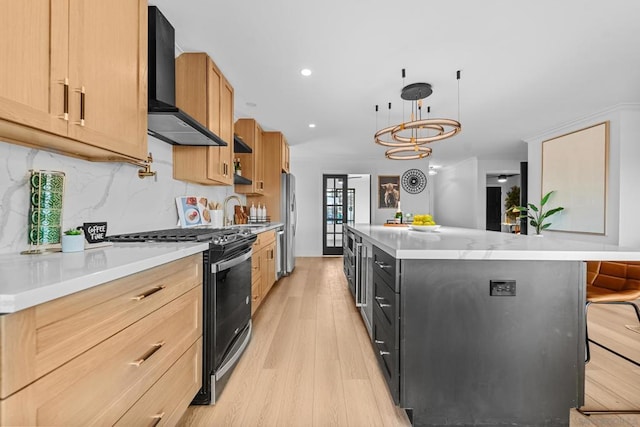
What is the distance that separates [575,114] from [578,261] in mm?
4098

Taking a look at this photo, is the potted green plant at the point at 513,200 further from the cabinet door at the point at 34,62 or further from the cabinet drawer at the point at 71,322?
the cabinet door at the point at 34,62

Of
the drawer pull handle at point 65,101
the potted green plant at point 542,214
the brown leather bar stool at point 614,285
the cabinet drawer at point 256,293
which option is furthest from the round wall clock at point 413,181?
the drawer pull handle at point 65,101

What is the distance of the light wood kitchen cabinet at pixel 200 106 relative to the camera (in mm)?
2473

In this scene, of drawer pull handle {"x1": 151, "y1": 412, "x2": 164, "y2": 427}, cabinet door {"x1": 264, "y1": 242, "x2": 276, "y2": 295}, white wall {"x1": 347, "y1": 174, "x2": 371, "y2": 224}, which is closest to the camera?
drawer pull handle {"x1": 151, "y1": 412, "x2": 164, "y2": 427}

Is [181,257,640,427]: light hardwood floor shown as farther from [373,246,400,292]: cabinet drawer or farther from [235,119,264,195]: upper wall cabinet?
[235,119,264,195]: upper wall cabinet

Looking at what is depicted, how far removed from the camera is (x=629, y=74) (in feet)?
9.84

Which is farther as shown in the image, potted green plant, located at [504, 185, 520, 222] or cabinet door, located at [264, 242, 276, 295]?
potted green plant, located at [504, 185, 520, 222]

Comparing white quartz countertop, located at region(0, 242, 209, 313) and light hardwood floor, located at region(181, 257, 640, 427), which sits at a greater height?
white quartz countertop, located at region(0, 242, 209, 313)

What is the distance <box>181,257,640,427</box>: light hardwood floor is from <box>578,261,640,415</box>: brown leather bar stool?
0.89 feet

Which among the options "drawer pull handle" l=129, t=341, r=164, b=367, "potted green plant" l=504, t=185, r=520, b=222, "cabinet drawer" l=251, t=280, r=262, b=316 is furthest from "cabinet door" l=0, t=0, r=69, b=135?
"potted green plant" l=504, t=185, r=520, b=222

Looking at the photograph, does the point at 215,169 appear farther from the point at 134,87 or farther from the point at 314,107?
the point at 314,107

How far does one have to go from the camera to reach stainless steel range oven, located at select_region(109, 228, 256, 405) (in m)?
1.62

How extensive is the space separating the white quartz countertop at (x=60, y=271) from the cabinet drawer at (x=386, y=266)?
104 centimetres

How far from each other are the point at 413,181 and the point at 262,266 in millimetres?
5643
